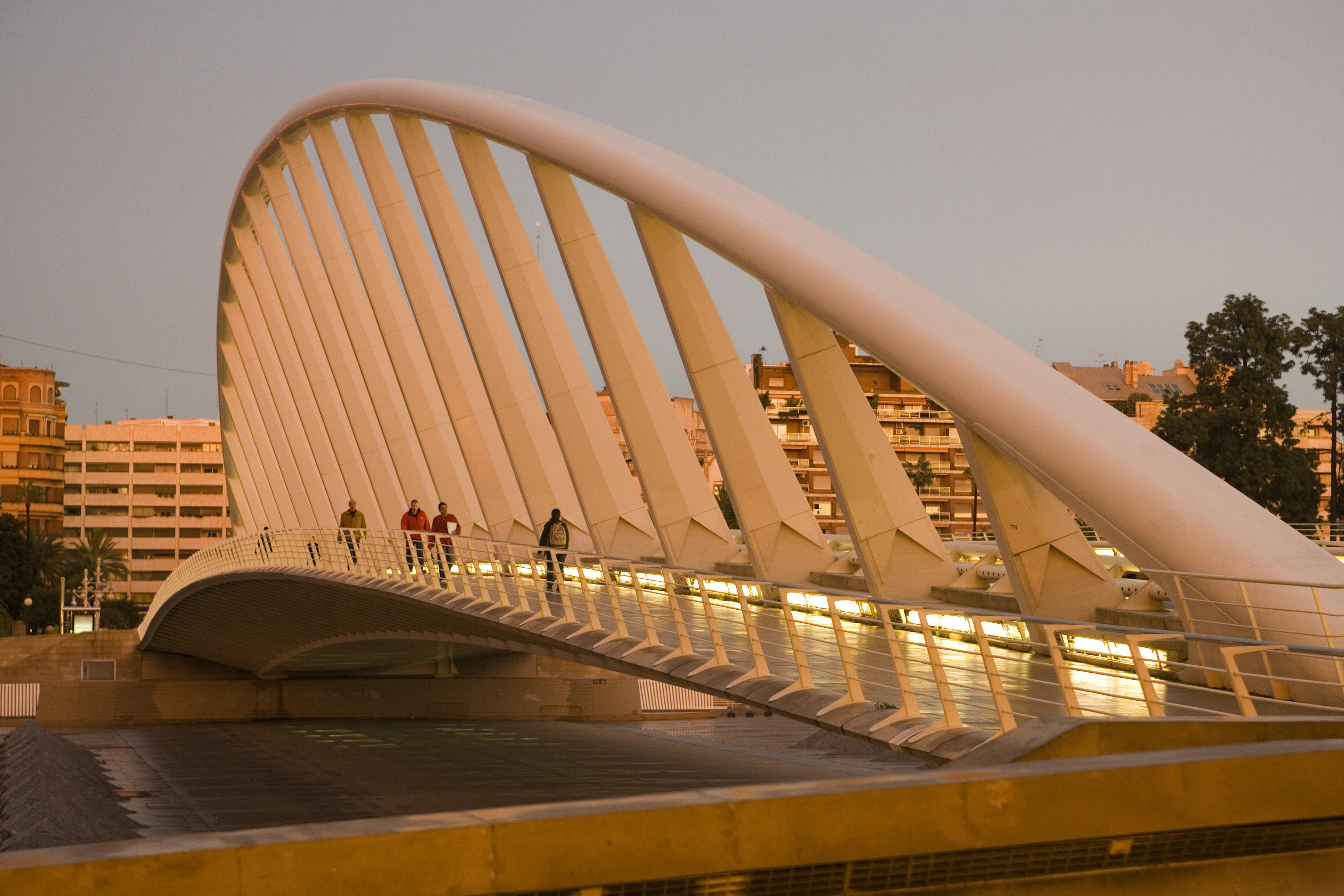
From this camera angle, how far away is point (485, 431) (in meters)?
27.1

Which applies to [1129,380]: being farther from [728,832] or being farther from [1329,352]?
[728,832]

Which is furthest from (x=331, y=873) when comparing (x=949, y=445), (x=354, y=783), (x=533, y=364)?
(x=949, y=445)

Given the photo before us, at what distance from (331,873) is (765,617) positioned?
12.6 metres

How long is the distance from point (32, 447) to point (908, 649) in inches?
4846

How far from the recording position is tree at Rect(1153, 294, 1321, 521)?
47.5 metres

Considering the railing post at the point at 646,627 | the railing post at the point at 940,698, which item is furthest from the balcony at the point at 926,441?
the railing post at the point at 940,698

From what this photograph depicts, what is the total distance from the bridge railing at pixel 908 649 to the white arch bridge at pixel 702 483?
0.17 feet

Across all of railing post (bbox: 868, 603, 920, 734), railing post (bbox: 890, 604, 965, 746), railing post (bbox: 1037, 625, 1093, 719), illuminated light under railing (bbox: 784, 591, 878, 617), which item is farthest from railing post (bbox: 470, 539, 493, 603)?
railing post (bbox: 1037, 625, 1093, 719)

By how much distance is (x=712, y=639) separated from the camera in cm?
1180

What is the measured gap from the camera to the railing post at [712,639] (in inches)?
456

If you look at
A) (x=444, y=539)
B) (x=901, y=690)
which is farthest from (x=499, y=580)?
(x=444, y=539)

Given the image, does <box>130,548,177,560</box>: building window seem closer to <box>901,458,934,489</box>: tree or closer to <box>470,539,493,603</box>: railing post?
<box>901,458,934,489</box>: tree

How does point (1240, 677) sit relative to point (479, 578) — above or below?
below

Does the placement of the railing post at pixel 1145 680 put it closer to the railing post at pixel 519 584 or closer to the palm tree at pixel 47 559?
the railing post at pixel 519 584
